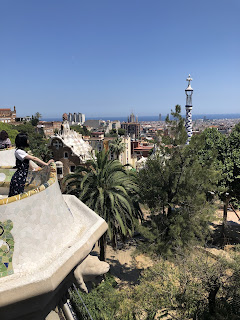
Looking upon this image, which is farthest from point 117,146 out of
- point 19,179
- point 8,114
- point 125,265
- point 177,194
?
point 8,114

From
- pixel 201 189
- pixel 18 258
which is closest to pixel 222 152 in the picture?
pixel 201 189

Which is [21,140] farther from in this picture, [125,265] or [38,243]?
[125,265]

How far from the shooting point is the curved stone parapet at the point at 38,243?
3.96m

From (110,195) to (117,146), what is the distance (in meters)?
26.3

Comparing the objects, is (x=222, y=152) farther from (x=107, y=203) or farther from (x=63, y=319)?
(x=63, y=319)

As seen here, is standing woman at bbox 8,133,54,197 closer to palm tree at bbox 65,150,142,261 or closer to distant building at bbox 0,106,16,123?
palm tree at bbox 65,150,142,261

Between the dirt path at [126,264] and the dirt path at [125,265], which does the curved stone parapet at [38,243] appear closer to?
the dirt path at [126,264]

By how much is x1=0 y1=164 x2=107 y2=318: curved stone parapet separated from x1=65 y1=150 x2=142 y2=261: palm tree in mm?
6245

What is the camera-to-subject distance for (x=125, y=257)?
1583 centimetres

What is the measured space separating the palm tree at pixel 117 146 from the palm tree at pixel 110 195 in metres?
24.3

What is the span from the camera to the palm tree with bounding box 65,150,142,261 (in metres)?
11.9

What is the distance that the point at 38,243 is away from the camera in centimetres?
469

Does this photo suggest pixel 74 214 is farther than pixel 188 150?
No

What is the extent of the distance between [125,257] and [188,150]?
8265 millimetres
